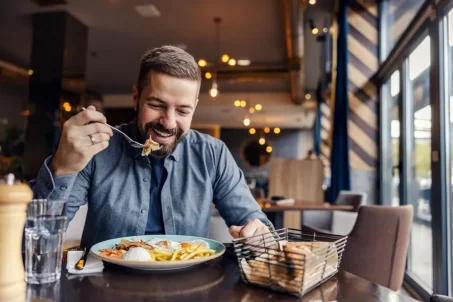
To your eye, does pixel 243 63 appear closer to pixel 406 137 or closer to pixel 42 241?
pixel 406 137

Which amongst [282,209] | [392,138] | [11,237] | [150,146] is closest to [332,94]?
[392,138]

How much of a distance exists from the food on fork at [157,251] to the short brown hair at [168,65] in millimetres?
516

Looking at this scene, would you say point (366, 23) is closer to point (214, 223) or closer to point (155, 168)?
point (214, 223)

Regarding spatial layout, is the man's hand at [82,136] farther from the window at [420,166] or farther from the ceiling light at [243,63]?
the ceiling light at [243,63]

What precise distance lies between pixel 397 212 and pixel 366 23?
3623mm

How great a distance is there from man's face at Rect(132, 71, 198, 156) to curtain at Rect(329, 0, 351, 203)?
4.02 meters

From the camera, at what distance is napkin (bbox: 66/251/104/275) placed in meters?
0.87

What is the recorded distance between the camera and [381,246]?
225 centimetres

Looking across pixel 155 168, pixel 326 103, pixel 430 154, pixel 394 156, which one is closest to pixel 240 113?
pixel 326 103

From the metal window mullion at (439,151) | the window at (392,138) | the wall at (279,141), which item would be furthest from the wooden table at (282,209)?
the wall at (279,141)

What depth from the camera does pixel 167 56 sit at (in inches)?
48.8

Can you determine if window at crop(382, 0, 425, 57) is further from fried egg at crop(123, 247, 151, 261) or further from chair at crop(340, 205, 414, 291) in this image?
fried egg at crop(123, 247, 151, 261)

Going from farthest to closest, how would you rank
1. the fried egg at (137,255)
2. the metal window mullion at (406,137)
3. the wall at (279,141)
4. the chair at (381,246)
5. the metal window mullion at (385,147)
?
the wall at (279,141) < the metal window mullion at (385,147) < the metal window mullion at (406,137) < the chair at (381,246) < the fried egg at (137,255)

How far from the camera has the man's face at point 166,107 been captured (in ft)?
3.88
